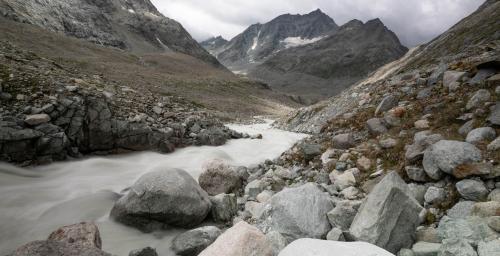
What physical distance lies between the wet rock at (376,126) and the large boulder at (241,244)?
6.78m

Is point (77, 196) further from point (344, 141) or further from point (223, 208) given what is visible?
point (344, 141)

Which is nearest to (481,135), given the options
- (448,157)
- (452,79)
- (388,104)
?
(448,157)

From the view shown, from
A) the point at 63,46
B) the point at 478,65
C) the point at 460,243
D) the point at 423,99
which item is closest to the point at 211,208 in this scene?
the point at 460,243

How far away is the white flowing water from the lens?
8680mm

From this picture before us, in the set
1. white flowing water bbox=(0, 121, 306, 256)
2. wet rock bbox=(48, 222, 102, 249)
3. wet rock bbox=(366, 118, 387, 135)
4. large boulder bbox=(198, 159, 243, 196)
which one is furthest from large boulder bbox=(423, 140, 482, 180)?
wet rock bbox=(48, 222, 102, 249)

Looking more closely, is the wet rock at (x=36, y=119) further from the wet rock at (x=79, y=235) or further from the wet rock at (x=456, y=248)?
the wet rock at (x=456, y=248)

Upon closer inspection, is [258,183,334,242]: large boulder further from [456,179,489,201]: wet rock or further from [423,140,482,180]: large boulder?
[456,179,489,201]: wet rock

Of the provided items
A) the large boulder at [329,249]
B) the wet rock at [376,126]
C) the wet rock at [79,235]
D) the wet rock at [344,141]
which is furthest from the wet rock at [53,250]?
the wet rock at [376,126]

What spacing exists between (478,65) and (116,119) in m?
14.3

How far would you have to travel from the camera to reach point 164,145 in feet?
57.6

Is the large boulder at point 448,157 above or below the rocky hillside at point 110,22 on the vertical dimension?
below

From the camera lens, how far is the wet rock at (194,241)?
747 centimetres

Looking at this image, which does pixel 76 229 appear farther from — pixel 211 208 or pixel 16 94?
pixel 16 94

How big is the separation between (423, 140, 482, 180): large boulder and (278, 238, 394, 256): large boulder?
125 inches
